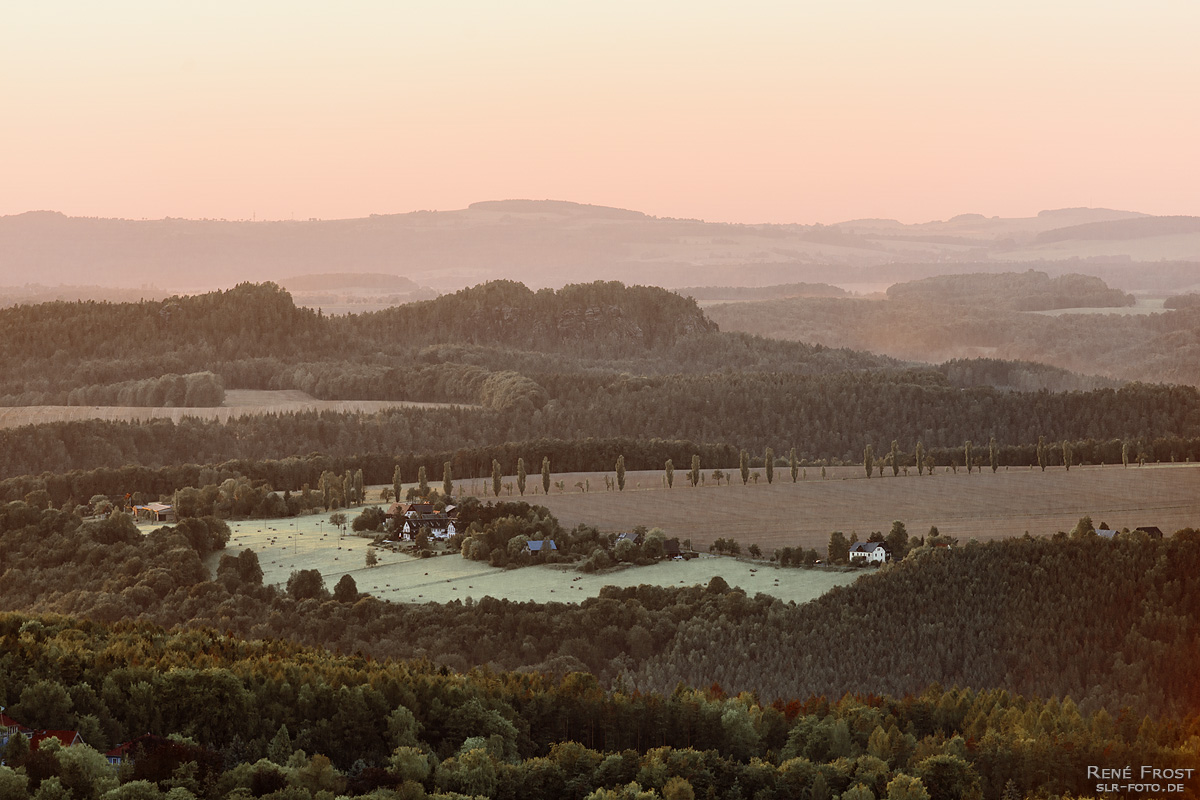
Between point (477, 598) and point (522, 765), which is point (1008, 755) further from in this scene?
point (477, 598)

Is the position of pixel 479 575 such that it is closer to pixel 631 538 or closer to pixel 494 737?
pixel 631 538

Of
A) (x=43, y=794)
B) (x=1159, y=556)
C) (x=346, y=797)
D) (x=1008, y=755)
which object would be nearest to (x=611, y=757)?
(x=346, y=797)

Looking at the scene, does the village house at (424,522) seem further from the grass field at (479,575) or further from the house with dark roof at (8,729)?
the house with dark roof at (8,729)

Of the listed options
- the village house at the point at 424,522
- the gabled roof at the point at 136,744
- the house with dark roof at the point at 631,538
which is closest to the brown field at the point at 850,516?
the house with dark roof at the point at 631,538

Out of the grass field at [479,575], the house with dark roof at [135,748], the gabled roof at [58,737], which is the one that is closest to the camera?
the gabled roof at [58,737]

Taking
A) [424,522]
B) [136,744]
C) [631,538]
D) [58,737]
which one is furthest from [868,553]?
[58,737]
